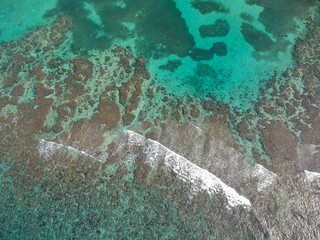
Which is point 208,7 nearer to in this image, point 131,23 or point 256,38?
point 256,38

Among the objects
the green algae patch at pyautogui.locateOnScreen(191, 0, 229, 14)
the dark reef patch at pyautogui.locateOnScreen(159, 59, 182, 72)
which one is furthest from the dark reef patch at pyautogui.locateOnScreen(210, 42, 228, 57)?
the green algae patch at pyautogui.locateOnScreen(191, 0, 229, 14)

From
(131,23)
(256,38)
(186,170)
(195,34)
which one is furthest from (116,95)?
(256,38)

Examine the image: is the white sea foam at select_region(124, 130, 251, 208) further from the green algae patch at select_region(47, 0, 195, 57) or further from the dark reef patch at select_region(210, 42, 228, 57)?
the dark reef patch at select_region(210, 42, 228, 57)

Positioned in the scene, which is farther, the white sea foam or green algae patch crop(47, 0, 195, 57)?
green algae patch crop(47, 0, 195, 57)

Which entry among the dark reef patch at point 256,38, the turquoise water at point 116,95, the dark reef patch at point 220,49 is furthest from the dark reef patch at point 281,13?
the dark reef patch at point 220,49

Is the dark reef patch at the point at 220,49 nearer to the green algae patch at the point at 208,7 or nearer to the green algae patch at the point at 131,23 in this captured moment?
the green algae patch at the point at 131,23

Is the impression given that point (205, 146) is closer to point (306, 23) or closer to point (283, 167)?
point (283, 167)

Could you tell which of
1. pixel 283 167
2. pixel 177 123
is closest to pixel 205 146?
pixel 177 123
